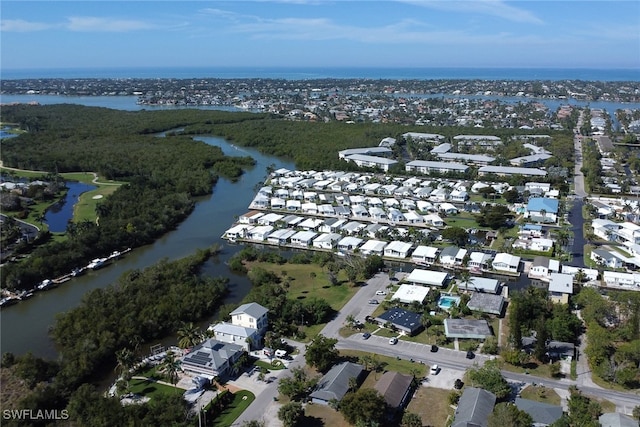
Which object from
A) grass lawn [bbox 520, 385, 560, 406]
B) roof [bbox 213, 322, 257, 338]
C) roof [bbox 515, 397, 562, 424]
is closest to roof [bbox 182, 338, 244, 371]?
roof [bbox 213, 322, 257, 338]

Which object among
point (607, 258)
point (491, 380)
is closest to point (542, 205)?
point (607, 258)

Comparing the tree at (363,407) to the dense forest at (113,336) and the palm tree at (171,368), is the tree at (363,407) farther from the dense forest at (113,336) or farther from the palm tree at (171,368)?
the palm tree at (171,368)

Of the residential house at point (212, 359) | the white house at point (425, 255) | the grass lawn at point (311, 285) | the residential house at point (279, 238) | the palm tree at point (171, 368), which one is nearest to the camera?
the palm tree at point (171, 368)

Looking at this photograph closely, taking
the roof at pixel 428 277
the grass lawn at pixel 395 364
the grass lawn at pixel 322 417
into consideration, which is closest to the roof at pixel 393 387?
the grass lawn at pixel 395 364

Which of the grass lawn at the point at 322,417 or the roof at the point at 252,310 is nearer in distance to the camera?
the grass lawn at the point at 322,417

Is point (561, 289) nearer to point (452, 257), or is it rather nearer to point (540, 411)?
point (452, 257)
